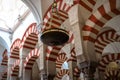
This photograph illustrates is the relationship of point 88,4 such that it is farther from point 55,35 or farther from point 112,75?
point 112,75

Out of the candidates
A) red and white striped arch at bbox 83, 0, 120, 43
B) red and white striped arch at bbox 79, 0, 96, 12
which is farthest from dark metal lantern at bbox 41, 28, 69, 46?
red and white striped arch at bbox 79, 0, 96, 12

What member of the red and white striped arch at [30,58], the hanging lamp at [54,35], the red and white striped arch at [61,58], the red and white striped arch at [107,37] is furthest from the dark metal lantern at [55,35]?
the red and white striped arch at [61,58]

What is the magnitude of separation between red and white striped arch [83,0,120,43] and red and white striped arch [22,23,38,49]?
2.77m

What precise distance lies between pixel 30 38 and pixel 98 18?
3.22 metres

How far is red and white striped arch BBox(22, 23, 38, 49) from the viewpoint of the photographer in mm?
6746

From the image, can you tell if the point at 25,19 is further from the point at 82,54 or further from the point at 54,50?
the point at 82,54

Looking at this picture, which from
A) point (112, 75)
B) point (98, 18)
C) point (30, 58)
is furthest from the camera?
point (112, 75)

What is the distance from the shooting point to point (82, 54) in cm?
396

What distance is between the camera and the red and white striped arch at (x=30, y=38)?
675 cm

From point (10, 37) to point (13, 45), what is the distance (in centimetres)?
52

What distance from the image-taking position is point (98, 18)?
13.8 feet

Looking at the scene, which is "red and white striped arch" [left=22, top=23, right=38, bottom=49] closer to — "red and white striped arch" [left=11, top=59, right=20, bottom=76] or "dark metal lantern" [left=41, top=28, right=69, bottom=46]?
"red and white striped arch" [left=11, top=59, right=20, bottom=76]

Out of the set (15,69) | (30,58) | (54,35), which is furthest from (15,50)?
(54,35)

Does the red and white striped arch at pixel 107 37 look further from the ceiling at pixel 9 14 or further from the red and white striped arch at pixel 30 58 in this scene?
the ceiling at pixel 9 14
